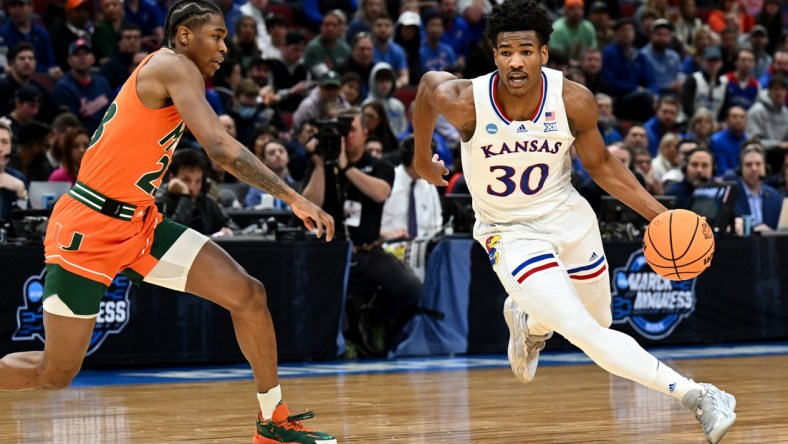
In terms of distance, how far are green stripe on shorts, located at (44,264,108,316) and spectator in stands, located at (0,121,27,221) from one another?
15.9 ft

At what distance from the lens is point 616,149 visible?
Result: 12.8 metres

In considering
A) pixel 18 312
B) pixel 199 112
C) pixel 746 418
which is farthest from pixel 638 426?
pixel 18 312

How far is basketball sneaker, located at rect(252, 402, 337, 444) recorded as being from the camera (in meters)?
5.95

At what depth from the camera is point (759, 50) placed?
19.0 m

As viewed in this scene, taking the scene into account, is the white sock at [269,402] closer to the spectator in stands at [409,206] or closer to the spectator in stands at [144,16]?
the spectator in stands at [409,206]

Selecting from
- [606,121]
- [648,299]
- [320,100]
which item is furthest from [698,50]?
[648,299]

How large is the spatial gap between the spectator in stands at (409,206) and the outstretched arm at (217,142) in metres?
6.08

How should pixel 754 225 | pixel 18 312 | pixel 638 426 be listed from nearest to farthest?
pixel 638 426 < pixel 18 312 < pixel 754 225

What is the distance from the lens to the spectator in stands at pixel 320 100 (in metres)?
13.7

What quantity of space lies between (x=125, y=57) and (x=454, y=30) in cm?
527

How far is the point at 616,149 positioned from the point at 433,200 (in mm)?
2262

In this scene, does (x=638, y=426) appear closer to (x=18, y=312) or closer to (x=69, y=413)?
(x=69, y=413)

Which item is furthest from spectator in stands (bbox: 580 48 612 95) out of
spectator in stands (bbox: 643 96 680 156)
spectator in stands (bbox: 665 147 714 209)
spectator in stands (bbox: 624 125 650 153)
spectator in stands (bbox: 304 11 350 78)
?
spectator in stands (bbox: 665 147 714 209)

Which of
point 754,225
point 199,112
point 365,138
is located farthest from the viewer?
point 754,225
